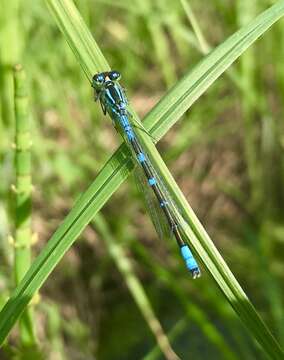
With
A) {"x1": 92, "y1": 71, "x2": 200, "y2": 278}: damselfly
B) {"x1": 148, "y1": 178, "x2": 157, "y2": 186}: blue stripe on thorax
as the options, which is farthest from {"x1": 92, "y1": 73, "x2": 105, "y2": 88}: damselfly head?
{"x1": 148, "y1": 178, "x2": 157, "y2": 186}: blue stripe on thorax

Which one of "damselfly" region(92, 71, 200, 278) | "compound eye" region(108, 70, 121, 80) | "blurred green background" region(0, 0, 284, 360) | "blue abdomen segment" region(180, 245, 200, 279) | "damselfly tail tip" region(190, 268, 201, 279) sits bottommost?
"damselfly tail tip" region(190, 268, 201, 279)

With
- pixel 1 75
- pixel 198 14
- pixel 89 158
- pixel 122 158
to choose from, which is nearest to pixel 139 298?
pixel 89 158

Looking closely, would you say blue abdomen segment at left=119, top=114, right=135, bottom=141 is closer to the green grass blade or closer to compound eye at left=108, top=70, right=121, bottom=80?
compound eye at left=108, top=70, right=121, bottom=80

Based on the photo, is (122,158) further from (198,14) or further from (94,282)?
→ (198,14)

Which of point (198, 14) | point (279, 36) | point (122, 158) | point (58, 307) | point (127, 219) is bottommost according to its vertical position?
point (122, 158)

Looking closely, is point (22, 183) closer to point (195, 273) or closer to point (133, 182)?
point (195, 273)

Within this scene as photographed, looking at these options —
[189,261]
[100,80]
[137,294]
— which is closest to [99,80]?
[100,80]

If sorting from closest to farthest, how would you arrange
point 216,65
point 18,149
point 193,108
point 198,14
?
point 216,65, point 18,149, point 193,108, point 198,14
